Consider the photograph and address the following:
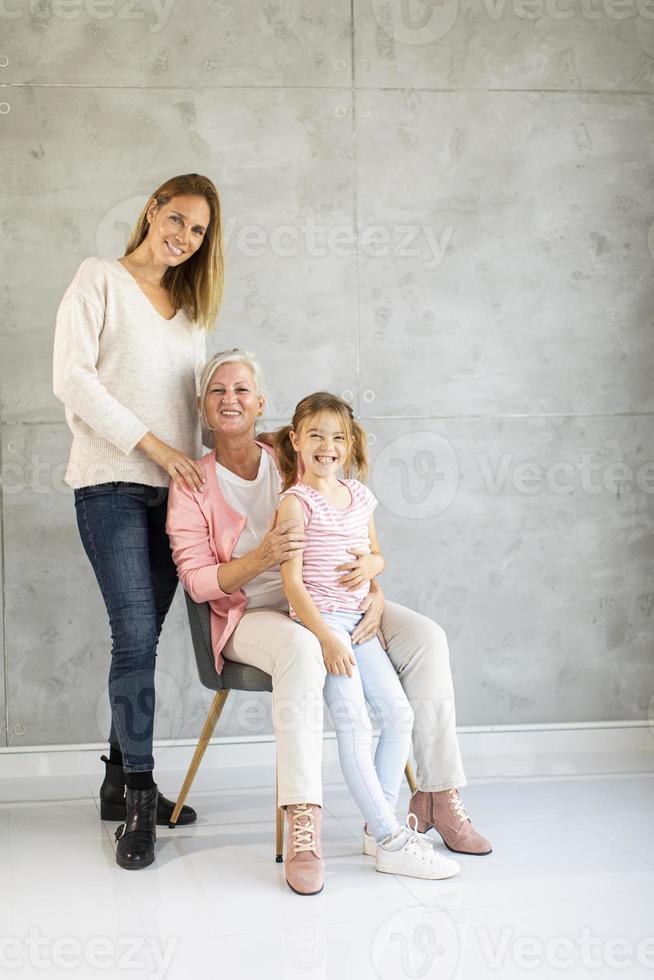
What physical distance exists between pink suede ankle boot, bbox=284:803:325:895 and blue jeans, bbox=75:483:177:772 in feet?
1.45

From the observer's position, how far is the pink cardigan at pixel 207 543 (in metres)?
2.54

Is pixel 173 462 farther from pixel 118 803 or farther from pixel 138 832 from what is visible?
pixel 118 803

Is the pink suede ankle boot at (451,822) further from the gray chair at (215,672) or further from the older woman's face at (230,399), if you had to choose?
the older woman's face at (230,399)

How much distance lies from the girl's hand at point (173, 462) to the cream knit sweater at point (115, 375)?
3 cm

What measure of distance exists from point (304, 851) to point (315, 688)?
1.14 feet

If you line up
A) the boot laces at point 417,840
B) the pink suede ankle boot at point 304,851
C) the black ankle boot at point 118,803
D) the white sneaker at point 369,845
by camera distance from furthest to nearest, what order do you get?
the black ankle boot at point 118,803
the white sneaker at point 369,845
the boot laces at point 417,840
the pink suede ankle boot at point 304,851

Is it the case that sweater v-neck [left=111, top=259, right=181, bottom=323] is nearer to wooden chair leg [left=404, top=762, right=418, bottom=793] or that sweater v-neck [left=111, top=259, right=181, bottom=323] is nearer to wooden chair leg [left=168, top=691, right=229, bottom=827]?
wooden chair leg [left=168, top=691, right=229, bottom=827]

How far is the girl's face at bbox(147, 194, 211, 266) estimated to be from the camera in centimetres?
259

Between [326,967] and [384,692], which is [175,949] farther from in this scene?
[384,692]

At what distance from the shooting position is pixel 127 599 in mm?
2531

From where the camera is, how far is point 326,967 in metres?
1.90

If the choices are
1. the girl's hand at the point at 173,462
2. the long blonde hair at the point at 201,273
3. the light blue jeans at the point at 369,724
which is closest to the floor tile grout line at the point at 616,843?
the light blue jeans at the point at 369,724

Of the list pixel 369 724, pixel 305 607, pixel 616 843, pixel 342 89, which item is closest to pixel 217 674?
pixel 305 607

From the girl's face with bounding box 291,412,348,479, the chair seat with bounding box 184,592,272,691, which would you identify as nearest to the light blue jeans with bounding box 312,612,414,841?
the chair seat with bounding box 184,592,272,691
